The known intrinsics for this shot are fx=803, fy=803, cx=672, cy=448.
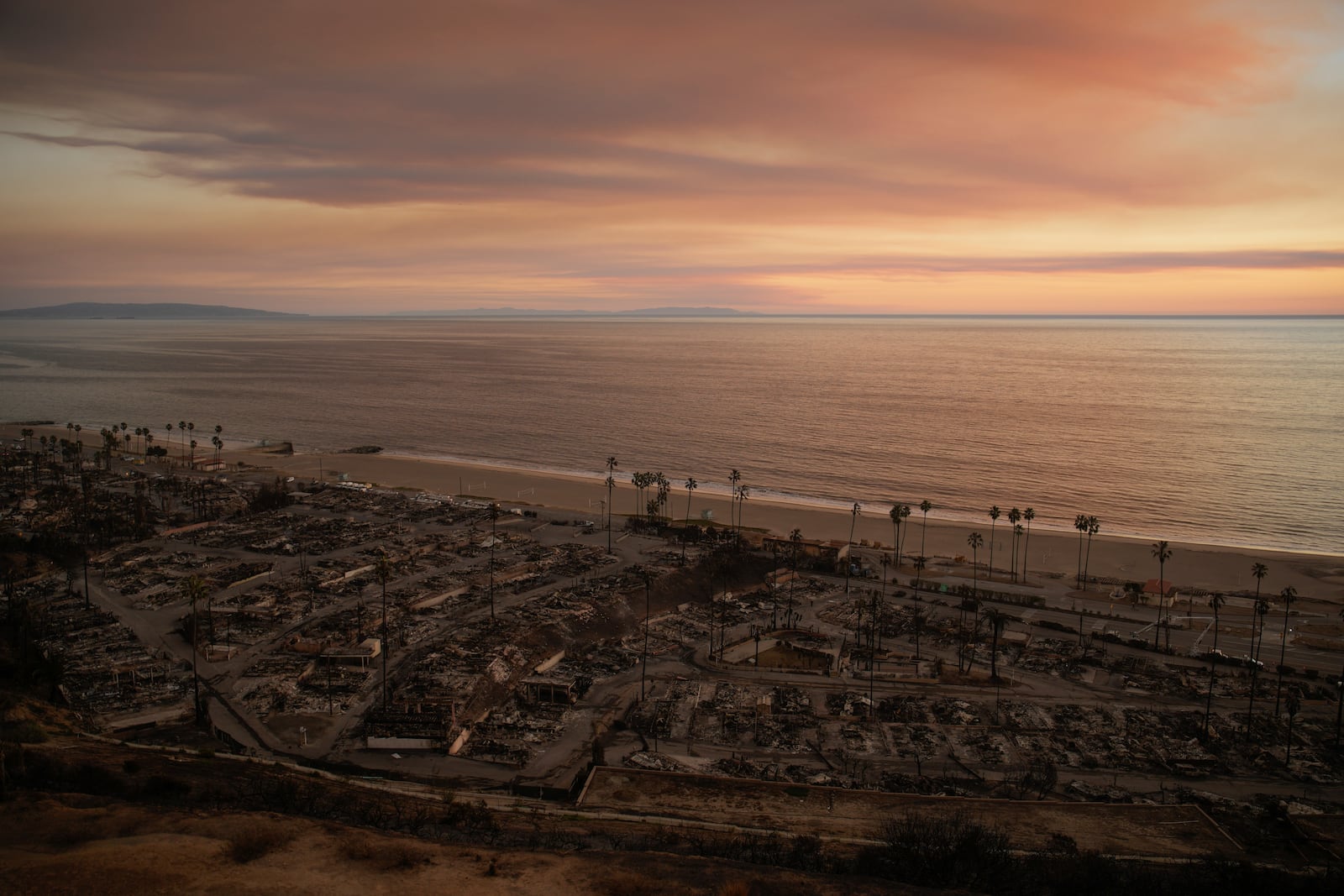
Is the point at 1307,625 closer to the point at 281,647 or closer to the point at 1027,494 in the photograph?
the point at 1027,494

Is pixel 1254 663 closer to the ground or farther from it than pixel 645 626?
farther from it

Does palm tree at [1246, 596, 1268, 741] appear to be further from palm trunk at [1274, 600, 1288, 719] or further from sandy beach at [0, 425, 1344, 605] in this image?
sandy beach at [0, 425, 1344, 605]

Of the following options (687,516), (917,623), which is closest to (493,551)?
(687,516)

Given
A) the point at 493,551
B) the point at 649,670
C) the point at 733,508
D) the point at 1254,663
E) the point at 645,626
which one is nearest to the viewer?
the point at 1254,663

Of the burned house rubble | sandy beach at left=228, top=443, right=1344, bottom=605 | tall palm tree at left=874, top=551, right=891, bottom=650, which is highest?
sandy beach at left=228, top=443, right=1344, bottom=605

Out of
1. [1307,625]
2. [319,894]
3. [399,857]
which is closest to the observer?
[319,894]

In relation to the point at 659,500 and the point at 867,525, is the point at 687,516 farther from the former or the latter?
the point at 867,525

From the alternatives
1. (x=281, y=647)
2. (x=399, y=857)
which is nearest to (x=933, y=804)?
(x=399, y=857)

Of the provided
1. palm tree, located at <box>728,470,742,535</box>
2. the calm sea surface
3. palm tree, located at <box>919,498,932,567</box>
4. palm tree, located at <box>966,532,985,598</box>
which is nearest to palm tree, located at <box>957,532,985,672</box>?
palm tree, located at <box>966,532,985,598</box>
